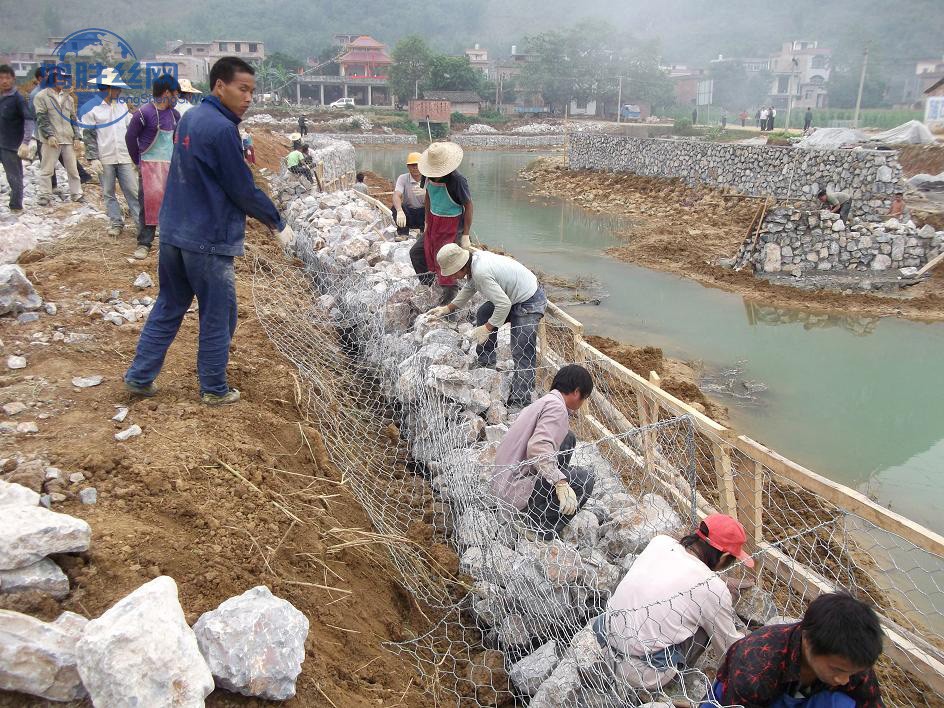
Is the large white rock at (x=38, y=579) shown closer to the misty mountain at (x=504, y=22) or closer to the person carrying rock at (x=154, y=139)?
the person carrying rock at (x=154, y=139)

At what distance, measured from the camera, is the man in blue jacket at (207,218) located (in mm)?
3266

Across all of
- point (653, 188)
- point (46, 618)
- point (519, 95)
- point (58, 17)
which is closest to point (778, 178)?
point (653, 188)

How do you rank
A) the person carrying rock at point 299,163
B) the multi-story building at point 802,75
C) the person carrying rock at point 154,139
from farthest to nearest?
the multi-story building at point 802,75 < the person carrying rock at point 299,163 < the person carrying rock at point 154,139

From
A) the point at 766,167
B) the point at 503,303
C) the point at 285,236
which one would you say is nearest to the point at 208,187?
the point at 285,236

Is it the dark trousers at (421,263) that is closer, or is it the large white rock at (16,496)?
the large white rock at (16,496)

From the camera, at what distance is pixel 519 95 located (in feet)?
218

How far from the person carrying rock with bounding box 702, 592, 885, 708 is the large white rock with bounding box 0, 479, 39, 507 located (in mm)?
2387

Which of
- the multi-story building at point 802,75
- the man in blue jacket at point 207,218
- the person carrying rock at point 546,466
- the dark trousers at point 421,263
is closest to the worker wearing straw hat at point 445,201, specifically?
the dark trousers at point 421,263

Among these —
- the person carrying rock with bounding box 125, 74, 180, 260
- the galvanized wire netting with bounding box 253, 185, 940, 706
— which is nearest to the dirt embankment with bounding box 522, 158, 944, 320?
the galvanized wire netting with bounding box 253, 185, 940, 706

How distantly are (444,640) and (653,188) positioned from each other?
1823cm

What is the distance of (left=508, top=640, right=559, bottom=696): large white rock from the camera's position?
9.12ft

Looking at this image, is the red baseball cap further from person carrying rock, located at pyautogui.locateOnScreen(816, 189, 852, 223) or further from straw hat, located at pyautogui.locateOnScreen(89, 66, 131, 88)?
person carrying rock, located at pyautogui.locateOnScreen(816, 189, 852, 223)

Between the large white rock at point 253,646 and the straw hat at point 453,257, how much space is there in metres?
2.86

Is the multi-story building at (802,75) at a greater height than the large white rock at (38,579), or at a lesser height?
greater
